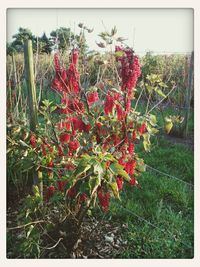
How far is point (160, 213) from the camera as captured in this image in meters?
2.76

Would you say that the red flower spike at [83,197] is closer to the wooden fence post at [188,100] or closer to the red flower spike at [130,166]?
the red flower spike at [130,166]

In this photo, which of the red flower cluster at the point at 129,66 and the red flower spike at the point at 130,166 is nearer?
the red flower cluster at the point at 129,66

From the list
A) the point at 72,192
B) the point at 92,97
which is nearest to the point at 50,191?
the point at 72,192

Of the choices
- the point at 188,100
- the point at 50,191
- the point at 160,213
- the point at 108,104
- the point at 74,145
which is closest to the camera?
the point at 108,104

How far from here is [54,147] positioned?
88.4 inches

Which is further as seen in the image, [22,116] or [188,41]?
[22,116]

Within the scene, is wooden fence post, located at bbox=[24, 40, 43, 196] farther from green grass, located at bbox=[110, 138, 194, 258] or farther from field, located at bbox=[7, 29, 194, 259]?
green grass, located at bbox=[110, 138, 194, 258]

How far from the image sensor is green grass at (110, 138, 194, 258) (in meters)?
2.46

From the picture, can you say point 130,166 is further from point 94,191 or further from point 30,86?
point 30,86

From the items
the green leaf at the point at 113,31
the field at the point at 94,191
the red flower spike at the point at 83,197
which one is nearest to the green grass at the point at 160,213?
the field at the point at 94,191

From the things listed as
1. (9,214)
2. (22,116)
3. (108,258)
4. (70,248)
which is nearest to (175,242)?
(108,258)

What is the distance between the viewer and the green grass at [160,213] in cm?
246
